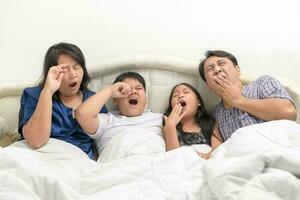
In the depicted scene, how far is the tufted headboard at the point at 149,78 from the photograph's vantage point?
5.58 ft

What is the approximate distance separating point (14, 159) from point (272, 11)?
1.45 meters

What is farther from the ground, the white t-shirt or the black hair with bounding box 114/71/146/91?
the black hair with bounding box 114/71/146/91

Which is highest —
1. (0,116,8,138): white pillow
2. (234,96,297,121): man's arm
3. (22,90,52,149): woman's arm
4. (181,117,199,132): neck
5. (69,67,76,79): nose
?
(69,67,76,79): nose

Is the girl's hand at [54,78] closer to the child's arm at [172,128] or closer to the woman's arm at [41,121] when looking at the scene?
the woman's arm at [41,121]

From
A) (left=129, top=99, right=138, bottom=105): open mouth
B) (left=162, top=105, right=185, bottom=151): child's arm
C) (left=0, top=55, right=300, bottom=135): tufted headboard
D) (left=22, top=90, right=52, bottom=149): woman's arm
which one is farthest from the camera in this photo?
(left=0, top=55, right=300, bottom=135): tufted headboard

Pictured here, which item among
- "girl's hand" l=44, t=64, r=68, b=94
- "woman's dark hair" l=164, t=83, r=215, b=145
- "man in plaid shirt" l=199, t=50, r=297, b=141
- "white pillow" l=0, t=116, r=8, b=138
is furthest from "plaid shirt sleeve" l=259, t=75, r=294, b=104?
"white pillow" l=0, t=116, r=8, b=138

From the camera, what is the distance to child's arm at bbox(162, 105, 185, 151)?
1.46 m

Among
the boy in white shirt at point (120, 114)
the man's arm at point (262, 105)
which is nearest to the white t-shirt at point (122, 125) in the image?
the boy in white shirt at point (120, 114)

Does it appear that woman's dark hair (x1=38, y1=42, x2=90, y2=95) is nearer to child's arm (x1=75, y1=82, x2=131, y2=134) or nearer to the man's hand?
child's arm (x1=75, y1=82, x2=131, y2=134)

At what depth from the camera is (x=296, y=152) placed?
37.6 inches

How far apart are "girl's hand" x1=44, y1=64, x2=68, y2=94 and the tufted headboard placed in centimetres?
23

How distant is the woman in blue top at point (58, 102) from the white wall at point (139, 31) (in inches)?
12.1

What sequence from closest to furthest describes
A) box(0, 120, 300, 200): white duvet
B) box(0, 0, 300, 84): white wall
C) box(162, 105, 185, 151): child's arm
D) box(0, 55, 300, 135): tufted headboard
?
box(0, 120, 300, 200): white duvet, box(162, 105, 185, 151): child's arm, box(0, 55, 300, 135): tufted headboard, box(0, 0, 300, 84): white wall

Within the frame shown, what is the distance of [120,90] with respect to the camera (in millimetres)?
1559
